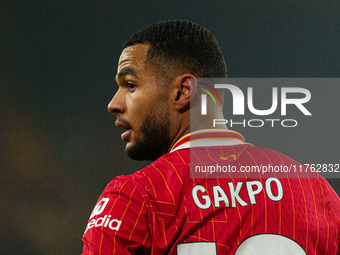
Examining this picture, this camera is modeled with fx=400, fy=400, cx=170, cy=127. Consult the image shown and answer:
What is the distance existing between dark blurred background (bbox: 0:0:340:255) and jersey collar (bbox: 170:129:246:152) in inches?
60.6

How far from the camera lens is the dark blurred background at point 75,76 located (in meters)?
2.15

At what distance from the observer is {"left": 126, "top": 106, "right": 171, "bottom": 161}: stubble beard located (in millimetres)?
663

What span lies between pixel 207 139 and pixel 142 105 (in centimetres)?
13

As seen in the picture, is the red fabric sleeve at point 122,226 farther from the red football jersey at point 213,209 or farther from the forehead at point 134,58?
the forehead at point 134,58

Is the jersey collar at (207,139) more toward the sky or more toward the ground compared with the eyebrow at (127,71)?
more toward the ground

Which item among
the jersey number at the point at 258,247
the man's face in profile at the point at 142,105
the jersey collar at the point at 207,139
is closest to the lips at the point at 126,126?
the man's face in profile at the point at 142,105

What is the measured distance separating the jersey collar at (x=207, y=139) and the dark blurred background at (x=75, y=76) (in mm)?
1540

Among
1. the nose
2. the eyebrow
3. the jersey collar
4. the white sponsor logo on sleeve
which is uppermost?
the eyebrow

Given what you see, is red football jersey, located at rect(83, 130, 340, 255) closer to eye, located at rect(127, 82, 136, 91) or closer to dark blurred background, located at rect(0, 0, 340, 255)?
eye, located at rect(127, 82, 136, 91)

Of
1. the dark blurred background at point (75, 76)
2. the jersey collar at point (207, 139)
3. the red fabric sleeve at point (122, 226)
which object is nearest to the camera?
the red fabric sleeve at point (122, 226)

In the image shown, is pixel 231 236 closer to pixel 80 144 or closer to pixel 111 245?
pixel 111 245

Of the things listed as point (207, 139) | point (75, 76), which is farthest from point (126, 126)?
point (75, 76)

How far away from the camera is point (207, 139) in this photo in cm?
62

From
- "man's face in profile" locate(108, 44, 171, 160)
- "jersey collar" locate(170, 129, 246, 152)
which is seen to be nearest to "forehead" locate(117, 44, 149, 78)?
"man's face in profile" locate(108, 44, 171, 160)
